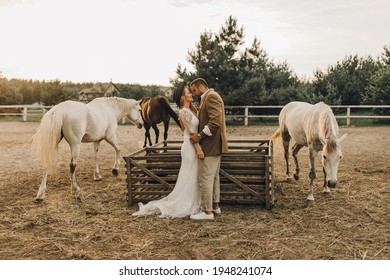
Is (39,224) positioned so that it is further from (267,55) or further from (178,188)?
(267,55)

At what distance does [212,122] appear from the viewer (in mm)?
4215

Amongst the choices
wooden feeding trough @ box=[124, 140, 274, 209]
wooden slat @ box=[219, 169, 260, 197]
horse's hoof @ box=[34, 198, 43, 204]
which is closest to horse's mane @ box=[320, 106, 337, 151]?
wooden feeding trough @ box=[124, 140, 274, 209]

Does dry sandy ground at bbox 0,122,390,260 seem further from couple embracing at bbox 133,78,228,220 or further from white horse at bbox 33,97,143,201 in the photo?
white horse at bbox 33,97,143,201

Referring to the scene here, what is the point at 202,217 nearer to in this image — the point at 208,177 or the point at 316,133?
the point at 208,177

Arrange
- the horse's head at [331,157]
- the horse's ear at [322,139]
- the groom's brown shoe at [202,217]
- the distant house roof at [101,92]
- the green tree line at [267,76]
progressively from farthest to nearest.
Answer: the distant house roof at [101,92], the green tree line at [267,76], the horse's ear at [322,139], the horse's head at [331,157], the groom's brown shoe at [202,217]

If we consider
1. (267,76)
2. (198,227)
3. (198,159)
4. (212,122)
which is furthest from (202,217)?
(267,76)

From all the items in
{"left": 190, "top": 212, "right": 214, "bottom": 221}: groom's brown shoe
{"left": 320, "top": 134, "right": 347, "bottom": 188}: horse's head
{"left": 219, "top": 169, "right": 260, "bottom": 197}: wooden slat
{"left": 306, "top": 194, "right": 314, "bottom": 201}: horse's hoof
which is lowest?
{"left": 190, "top": 212, "right": 214, "bottom": 221}: groom's brown shoe

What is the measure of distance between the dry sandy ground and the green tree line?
42.4 ft

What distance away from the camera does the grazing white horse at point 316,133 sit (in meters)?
4.80

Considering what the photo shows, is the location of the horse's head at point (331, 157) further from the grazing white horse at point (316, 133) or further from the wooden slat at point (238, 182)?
the wooden slat at point (238, 182)

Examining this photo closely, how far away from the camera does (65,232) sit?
13.5 ft

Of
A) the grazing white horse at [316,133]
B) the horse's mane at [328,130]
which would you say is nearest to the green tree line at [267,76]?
the grazing white horse at [316,133]

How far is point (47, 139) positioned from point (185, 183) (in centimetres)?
232

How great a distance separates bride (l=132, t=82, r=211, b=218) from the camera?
177 inches
